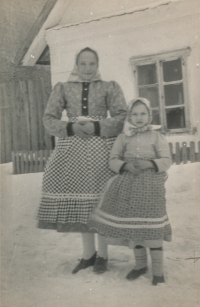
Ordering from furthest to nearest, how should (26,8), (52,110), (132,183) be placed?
(26,8), (52,110), (132,183)

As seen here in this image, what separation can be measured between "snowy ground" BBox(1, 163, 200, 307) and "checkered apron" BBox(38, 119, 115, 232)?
17 centimetres

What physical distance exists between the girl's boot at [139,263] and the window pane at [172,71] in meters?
1.01

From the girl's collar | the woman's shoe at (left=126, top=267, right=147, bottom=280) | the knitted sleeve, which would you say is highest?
the knitted sleeve

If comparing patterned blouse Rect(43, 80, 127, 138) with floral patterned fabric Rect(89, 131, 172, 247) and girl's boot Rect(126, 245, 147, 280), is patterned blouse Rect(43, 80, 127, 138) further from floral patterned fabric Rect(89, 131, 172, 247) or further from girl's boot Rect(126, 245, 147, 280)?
girl's boot Rect(126, 245, 147, 280)

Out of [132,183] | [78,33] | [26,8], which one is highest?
[26,8]

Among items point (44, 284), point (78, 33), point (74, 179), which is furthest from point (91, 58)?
point (44, 284)

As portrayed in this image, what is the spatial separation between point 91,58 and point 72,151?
21.8 inches

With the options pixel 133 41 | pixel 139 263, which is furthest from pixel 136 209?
pixel 133 41

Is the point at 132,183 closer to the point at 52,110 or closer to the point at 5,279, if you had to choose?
the point at 52,110

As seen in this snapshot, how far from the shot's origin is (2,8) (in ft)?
7.82

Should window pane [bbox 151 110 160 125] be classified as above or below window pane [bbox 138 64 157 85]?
below

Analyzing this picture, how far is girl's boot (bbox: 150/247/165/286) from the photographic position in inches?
78.3

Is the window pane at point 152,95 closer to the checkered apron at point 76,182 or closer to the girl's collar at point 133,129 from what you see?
the girl's collar at point 133,129

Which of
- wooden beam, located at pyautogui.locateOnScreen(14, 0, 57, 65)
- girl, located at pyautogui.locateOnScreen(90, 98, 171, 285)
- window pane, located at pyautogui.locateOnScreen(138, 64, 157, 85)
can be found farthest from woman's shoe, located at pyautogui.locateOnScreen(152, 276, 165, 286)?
wooden beam, located at pyautogui.locateOnScreen(14, 0, 57, 65)
